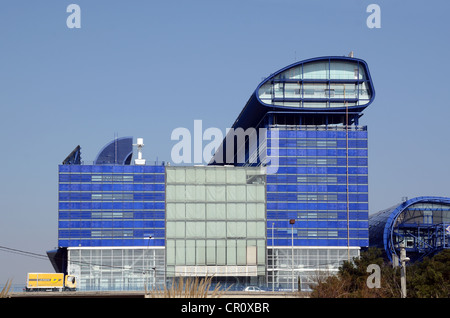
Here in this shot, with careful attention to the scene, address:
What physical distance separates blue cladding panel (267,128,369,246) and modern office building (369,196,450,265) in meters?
5.16

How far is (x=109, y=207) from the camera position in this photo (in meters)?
150

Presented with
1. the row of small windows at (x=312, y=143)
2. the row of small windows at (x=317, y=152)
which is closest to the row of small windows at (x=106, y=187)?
the row of small windows at (x=317, y=152)

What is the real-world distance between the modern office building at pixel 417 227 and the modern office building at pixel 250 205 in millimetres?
5541

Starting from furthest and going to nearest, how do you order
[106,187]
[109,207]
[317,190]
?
[317,190] → [106,187] → [109,207]

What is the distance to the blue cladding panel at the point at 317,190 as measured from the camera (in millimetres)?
152000

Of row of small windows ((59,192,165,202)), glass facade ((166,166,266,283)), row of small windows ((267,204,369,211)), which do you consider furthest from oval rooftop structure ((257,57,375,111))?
row of small windows ((59,192,165,202))

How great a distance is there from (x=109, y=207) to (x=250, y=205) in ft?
90.2

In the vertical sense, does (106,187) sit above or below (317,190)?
above

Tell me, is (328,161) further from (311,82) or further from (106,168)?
(106,168)

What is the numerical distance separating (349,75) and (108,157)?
5102 cm

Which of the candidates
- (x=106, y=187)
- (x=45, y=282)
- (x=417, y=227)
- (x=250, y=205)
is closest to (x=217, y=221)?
(x=250, y=205)

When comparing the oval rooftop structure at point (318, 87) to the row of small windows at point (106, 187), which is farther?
the oval rooftop structure at point (318, 87)

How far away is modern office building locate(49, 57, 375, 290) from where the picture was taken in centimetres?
15038

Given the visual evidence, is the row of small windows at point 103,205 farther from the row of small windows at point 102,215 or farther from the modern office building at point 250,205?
the row of small windows at point 102,215
